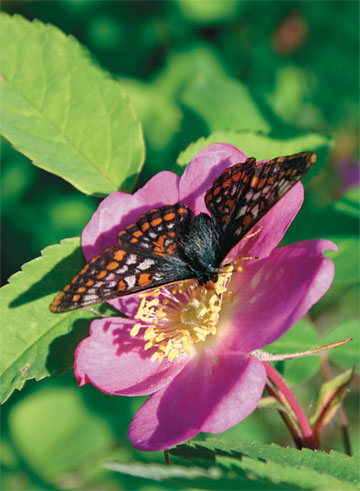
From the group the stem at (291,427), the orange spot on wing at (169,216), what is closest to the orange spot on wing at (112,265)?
the orange spot on wing at (169,216)

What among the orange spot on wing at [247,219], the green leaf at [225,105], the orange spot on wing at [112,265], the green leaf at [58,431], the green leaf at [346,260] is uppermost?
the orange spot on wing at [247,219]

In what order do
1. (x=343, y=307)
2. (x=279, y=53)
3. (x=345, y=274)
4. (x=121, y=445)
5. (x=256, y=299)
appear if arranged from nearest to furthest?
(x=256, y=299)
(x=345, y=274)
(x=121, y=445)
(x=343, y=307)
(x=279, y=53)

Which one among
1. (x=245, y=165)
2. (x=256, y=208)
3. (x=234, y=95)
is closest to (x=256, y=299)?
(x=256, y=208)

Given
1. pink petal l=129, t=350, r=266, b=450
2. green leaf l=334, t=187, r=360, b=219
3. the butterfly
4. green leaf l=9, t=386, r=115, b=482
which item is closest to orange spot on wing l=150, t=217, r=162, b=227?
the butterfly

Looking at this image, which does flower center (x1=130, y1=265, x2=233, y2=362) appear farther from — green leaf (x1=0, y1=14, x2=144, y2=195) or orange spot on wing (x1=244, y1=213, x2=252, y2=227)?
green leaf (x1=0, y1=14, x2=144, y2=195)

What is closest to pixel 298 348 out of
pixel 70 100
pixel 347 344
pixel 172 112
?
pixel 347 344

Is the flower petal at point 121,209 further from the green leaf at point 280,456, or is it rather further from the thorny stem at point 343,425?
the thorny stem at point 343,425

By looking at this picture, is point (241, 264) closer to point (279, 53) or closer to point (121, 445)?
point (121, 445)
